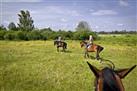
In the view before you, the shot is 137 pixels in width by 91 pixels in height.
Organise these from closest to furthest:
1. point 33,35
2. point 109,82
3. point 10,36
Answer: point 109,82
point 10,36
point 33,35

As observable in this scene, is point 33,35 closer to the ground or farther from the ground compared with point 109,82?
farther from the ground

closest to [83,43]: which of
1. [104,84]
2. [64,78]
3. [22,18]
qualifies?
[64,78]

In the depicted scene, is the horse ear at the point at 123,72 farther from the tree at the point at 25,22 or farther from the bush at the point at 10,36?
the tree at the point at 25,22

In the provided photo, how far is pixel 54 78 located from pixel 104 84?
12797mm

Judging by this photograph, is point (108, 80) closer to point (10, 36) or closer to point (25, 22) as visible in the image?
point (10, 36)

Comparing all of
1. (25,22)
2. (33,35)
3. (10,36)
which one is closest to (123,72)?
(10,36)

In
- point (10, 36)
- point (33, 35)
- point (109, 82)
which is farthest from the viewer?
point (33, 35)

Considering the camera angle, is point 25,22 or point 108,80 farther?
point 25,22

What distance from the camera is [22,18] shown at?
7869 cm

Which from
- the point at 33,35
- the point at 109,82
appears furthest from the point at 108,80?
the point at 33,35

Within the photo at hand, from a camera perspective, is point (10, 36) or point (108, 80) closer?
point (108, 80)

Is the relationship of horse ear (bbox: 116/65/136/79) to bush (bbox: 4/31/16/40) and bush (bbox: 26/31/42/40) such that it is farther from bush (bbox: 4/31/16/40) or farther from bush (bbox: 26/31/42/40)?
bush (bbox: 26/31/42/40)

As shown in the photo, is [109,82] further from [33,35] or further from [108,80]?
[33,35]

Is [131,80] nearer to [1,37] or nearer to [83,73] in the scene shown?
[83,73]
